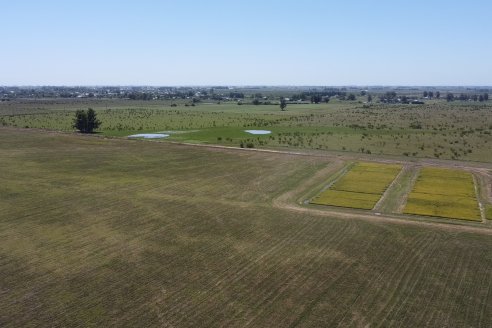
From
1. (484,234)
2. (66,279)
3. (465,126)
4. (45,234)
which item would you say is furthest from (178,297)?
(465,126)

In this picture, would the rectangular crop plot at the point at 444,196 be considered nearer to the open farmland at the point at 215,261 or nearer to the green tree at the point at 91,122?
the open farmland at the point at 215,261

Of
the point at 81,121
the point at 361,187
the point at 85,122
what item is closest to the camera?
the point at 361,187

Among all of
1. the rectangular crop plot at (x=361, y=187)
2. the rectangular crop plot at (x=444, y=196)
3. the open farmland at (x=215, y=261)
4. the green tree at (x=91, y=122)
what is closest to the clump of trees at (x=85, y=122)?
the green tree at (x=91, y=122)

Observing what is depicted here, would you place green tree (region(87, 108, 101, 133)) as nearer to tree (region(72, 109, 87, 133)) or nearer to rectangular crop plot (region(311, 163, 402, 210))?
tree (region(72, 109, 87, 133))

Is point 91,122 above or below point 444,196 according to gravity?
above

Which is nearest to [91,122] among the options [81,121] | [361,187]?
[81,121]

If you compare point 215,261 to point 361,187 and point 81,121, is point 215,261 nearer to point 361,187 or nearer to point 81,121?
point 361,187
